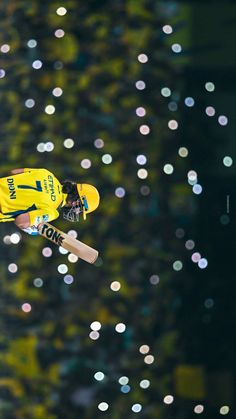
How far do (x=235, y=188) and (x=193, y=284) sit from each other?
352mm

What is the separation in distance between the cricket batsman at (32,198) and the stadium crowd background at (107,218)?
0.41 m

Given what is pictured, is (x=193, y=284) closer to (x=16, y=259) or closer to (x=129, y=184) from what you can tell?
(x=129, y=184)

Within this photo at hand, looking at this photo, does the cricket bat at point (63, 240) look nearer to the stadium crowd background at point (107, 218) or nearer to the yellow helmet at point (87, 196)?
the yellow helmet at point (87, 196)

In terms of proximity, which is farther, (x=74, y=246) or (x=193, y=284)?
(x=193, y=284)

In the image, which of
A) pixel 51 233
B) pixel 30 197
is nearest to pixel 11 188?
pixel 30 197

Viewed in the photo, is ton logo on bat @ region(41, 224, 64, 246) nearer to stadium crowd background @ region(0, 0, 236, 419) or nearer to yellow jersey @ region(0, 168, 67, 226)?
yellow jersey @ region(0, 168, 67, 226)

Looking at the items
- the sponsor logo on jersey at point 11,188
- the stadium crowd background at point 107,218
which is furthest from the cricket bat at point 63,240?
the stadium crowd background at point 107,218

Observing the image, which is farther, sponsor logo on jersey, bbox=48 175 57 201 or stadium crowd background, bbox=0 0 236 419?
stadium crowd background, bbox=0 0 236 419

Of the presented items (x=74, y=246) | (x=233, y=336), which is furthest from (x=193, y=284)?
(x=74, y=246)

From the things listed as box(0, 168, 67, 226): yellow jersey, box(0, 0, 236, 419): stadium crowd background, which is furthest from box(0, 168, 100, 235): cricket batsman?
box(0, 0, 236, 419): stadium crowd background

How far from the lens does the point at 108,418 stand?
100 inches

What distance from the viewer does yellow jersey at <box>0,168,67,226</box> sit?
6.59 ft

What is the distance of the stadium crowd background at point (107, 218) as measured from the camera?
252cm

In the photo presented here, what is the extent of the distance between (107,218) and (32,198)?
55 cm
